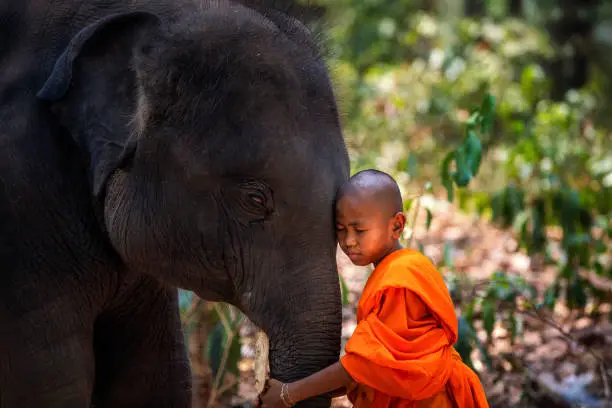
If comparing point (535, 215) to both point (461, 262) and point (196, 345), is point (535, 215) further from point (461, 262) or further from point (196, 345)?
point (196, 345)

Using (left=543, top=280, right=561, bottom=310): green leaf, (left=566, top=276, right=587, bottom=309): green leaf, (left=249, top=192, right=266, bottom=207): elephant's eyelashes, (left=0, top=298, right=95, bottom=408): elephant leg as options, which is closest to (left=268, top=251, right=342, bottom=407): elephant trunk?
(left=249, top=192, right=266, bottom=207): elephant's eyelashes

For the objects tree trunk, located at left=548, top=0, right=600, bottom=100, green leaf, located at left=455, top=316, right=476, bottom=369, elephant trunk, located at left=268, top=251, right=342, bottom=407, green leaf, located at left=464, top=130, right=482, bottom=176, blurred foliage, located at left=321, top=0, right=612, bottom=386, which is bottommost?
tree trunk, located at left=548, top=0, right=600, bottom=100

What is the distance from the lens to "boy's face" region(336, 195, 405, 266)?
2988 mm

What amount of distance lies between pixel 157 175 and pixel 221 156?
222 millimetres

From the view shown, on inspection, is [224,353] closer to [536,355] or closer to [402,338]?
[402,338]

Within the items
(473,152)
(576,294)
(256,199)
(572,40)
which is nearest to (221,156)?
(256,199)

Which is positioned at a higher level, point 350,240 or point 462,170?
point 350,240

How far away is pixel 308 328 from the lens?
9.53ft

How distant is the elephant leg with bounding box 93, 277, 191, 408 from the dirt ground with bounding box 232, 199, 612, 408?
0.31 m

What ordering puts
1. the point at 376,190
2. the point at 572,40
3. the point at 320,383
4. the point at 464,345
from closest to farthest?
the point at 320,383
the point at 376,190
the point at 464,345
the point at 572,40

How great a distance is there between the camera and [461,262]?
8.25 metres

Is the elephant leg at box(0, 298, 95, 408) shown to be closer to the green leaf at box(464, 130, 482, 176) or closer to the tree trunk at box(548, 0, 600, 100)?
the green leaf at box(464, 130, 482, 176)

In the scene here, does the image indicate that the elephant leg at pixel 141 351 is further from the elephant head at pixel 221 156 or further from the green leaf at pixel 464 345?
the green leaf at pixel 464 345

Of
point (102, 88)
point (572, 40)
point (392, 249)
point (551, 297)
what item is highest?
point (102, 88)
